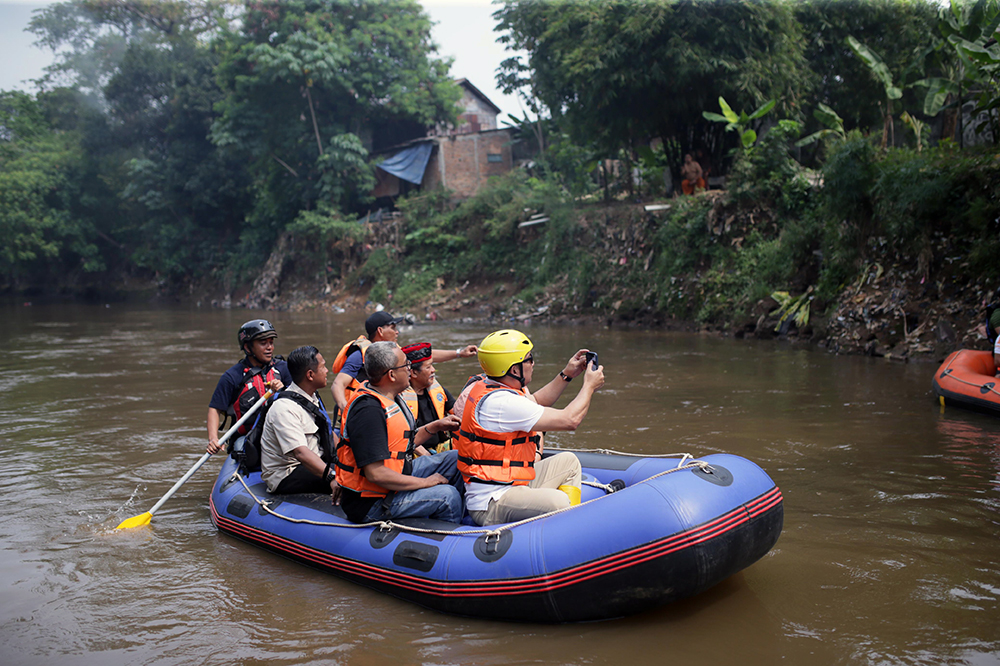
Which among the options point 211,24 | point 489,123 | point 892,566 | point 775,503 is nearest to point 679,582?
point 775,503

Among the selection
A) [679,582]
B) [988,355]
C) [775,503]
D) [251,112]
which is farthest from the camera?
[251,112]

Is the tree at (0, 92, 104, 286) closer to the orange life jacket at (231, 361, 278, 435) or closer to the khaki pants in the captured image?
the orange life jacket at (231, 361, 278, 435)

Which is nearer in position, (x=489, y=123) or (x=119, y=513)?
(x=119, y=513)

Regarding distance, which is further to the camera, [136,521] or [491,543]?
[136,521]

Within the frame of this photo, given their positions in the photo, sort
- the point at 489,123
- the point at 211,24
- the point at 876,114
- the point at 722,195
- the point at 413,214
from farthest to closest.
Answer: the point at 211,24, the point at 489,123, the point at 413,214, the point at 876,114, the point at 722,195

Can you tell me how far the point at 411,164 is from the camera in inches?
1094

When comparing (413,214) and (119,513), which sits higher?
(413,214)

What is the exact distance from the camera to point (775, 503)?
12.5 ft

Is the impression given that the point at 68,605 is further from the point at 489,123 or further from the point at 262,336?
the point at 489,123

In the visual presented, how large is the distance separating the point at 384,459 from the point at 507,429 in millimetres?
689

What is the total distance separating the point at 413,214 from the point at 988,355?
19.9m

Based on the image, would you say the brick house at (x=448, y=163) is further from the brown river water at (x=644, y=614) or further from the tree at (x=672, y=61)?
the brown river water at (x=644, y=614)

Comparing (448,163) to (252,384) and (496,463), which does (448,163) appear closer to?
(252,384)

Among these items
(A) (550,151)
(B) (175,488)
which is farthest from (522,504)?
(A) (550,151)
